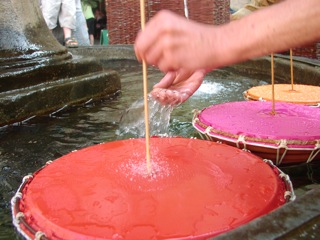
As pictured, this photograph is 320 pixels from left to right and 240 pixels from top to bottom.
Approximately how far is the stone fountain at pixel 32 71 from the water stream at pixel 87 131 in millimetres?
108

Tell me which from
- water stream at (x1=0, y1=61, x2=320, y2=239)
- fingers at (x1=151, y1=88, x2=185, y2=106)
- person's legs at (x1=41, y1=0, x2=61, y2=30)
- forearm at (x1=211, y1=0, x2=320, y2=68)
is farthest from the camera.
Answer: person's legs at (x1=41, y1=0, x2=61, y2=30)

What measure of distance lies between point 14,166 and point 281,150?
155cm

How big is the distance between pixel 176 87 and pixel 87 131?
111cm

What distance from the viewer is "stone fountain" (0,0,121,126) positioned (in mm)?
3389

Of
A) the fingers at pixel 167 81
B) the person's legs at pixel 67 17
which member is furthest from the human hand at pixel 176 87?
the person's legs at pixel 67 17

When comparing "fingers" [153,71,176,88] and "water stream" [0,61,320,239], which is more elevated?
"fingers" [153,71,176,88]

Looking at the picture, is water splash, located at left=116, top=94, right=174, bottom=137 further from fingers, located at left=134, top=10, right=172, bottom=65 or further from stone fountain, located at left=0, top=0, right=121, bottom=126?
fingers, located at left=134, top=10, right=172, bottom=65

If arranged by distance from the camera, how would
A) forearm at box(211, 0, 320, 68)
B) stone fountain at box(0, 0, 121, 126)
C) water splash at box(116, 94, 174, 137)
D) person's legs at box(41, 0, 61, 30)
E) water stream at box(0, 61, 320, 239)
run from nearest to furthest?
1. forearm at box(211, 0, 320, 68)
2. water stream at box(0, 61, 320, 239)
3. water splash at box(116, 94, 174, 137)
4. stone fountain at box(0, 0, 121, 126)
5. person's legs at box(41, 0, 61, 30)

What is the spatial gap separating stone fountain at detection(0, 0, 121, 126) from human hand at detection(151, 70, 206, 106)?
1.65m

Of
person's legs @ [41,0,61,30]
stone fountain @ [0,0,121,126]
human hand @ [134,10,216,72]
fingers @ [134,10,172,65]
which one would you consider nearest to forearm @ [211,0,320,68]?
human hand @ [134,10,216,72]

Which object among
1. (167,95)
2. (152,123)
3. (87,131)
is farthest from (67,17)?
(167,95)

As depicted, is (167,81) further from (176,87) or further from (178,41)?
(178,41)

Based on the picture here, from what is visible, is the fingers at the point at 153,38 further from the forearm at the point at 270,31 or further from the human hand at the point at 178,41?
the forearm at the point at 270,31

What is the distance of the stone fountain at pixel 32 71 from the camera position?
133 inches
